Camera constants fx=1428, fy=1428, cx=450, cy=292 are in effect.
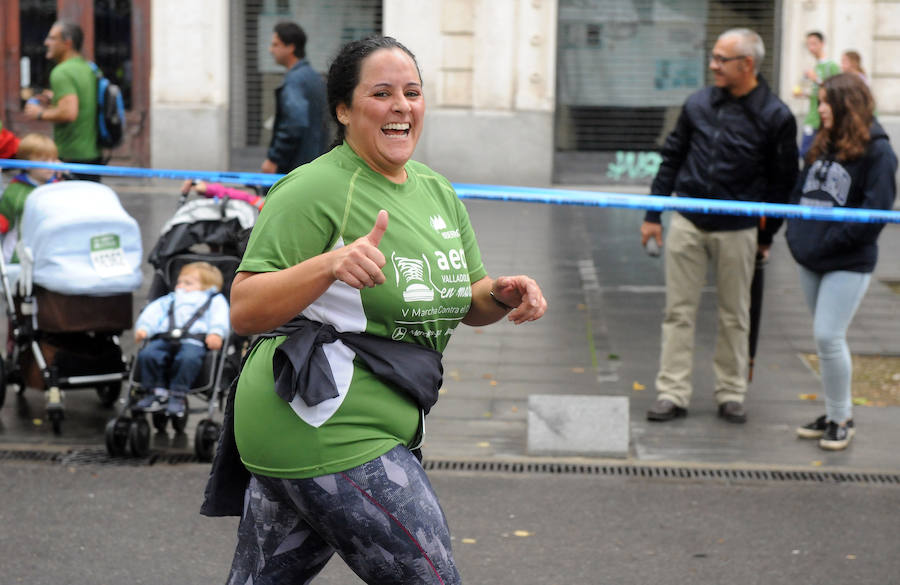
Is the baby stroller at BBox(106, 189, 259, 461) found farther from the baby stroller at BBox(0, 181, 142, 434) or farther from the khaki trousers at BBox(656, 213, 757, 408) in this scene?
the khaki trousers at BBox(656, 213, 757, 408)

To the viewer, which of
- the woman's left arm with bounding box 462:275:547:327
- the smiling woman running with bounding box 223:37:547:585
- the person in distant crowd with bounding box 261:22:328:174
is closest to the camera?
the smiling woman running with bounding box 223:37:547:585

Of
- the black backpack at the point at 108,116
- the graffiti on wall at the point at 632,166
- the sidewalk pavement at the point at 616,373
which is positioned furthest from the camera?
the graffiti on wall at the point at 632,166

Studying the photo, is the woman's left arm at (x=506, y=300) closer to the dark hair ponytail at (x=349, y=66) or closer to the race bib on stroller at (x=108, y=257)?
the dark hair ponytail at (x=349, y=66)

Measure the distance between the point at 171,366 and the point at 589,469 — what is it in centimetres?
200

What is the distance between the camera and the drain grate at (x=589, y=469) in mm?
6465

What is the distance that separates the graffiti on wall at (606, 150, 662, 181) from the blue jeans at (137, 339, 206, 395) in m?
13.8

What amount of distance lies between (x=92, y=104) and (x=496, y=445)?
583cm

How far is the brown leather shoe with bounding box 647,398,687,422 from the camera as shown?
24.2 ft

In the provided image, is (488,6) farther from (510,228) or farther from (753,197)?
(753,197)

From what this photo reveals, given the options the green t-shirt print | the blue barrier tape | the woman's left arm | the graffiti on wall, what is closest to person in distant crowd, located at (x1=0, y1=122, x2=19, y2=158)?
the blue barrier tape

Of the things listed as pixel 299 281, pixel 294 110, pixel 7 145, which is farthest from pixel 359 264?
pixel 294 110

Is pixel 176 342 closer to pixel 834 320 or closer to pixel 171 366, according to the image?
pixel 171 366

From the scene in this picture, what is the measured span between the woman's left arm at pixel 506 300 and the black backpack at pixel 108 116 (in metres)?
8.38

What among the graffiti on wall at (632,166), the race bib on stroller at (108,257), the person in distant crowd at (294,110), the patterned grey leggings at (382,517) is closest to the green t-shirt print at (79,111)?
the person in distant crowd at (294,110)
